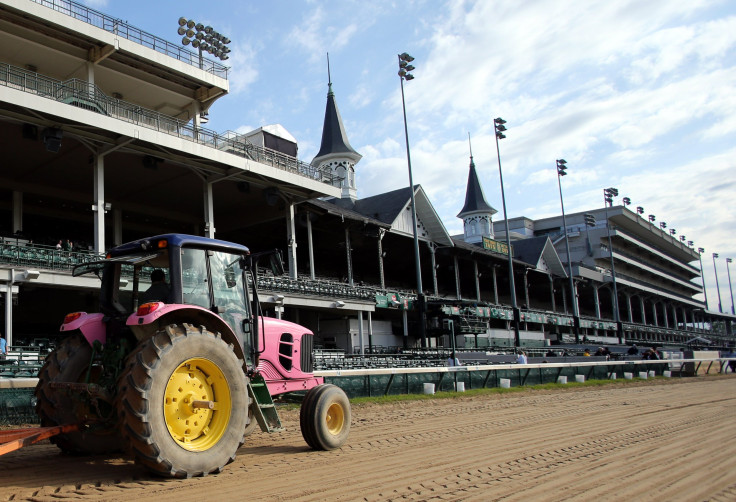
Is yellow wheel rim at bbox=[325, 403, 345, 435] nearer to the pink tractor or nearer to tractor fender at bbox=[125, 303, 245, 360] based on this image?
the pink tractor

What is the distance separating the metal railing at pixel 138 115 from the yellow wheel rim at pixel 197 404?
19.2 meters

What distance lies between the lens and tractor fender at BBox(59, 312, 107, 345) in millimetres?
6570

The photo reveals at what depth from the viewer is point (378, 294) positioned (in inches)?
1394

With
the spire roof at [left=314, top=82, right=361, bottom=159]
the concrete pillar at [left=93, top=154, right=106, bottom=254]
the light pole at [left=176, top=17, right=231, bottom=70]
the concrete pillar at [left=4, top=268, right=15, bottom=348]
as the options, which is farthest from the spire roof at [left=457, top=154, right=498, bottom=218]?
the concrete pillar at [left=4, top=268, right=15, bottom=348]

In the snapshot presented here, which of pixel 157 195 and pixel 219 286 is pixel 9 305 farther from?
pixel 219 286

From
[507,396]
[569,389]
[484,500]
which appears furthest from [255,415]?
[569,389]

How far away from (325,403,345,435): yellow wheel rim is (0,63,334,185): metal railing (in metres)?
18.9

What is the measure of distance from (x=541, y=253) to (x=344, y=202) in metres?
22.3

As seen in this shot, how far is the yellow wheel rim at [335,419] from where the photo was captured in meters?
7.85

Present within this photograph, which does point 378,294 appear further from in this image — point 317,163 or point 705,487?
point 705,487

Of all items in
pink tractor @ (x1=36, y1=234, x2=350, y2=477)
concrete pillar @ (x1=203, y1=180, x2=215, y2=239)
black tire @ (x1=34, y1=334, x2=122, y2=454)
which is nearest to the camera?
pink tractor @ (x1=36, y1=234, x2=350, y2=477)

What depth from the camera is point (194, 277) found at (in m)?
6.65

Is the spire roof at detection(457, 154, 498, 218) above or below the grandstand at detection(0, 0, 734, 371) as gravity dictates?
above

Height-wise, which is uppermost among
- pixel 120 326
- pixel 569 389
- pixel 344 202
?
pixel 344 202
